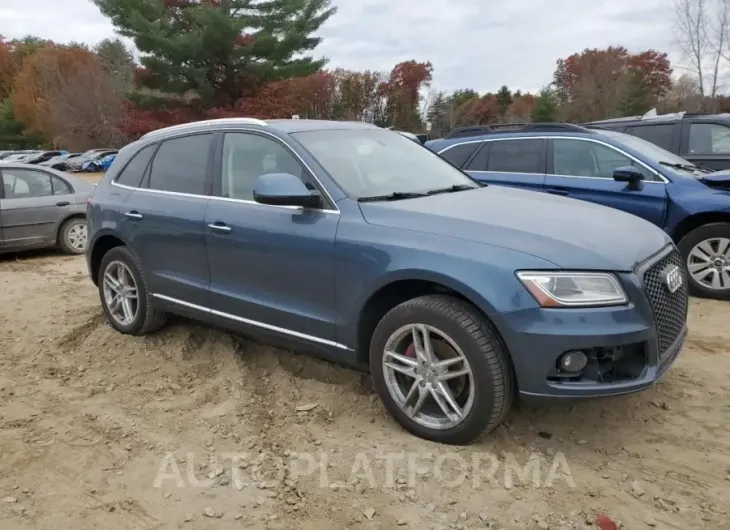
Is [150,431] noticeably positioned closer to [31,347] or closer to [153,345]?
[153,345]

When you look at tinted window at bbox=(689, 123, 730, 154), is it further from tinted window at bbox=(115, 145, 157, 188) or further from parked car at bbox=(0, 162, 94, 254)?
parked car at bbox=(0, 162, 94, 254)

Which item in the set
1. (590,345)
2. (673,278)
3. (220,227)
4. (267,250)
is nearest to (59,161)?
(220,227)

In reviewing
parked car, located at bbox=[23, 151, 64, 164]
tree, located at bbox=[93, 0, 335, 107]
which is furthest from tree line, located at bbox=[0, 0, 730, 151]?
parked car, located at bbox=[23, 151, 64, 164]

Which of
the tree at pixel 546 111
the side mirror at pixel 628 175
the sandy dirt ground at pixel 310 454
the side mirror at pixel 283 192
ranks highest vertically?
the tree at pixel 546 111

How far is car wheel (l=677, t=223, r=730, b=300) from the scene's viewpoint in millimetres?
6051

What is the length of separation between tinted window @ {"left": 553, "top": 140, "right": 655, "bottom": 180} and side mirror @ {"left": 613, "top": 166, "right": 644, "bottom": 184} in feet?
0.57

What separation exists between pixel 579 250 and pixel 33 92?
219ft

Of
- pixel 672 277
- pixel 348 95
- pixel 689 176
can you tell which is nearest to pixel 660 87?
pixel 348 95

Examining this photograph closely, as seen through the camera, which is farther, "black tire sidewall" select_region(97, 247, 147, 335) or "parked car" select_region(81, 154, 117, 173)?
"parked car" select_region(81, 154, 117, 173)

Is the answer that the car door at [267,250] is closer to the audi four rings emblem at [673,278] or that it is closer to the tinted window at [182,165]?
the tinted window at [182,165]

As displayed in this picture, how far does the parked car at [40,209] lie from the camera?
881cm

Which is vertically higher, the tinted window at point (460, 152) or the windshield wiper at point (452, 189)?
the tinted window at point (460, 152)

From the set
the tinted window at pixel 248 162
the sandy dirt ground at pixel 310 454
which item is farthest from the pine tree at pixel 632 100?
the tinted window at pixel 248 162

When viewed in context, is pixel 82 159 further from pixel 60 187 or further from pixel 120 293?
pixel 120 293
